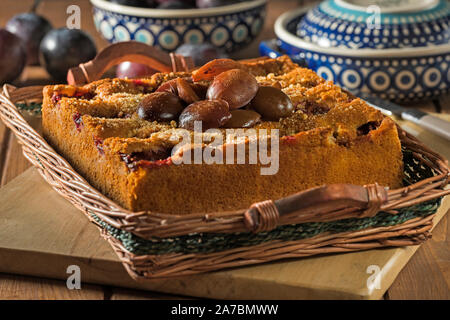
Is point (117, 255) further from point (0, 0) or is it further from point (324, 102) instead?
point (0, 0)

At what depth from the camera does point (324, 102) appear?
116 cm

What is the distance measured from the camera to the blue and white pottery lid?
1.68m

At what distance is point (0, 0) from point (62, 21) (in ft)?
1.47

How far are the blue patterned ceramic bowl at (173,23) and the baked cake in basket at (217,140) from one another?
76 cm

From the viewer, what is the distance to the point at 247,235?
0.93 meters

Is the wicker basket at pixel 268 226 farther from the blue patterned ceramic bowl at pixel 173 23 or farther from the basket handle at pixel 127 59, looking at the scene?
the blue patterned ceramic bowl at pixel 173 23

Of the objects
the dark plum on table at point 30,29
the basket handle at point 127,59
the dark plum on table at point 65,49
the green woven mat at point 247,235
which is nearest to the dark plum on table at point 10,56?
the dark plum on table at point 65,49

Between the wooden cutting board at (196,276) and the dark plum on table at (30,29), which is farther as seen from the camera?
the dark plum on table at (30,29)

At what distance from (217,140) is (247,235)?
0.17 meters

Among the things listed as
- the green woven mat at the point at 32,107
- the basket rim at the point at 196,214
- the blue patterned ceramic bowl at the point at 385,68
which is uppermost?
the basket rim at the point at 196,214

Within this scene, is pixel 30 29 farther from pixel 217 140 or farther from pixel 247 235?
pixel 247 235

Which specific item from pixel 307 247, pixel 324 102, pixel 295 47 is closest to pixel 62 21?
pixel 295 47

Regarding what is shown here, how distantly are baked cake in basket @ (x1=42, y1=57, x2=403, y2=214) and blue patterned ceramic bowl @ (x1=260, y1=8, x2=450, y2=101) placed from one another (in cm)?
45

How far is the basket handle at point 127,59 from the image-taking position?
138 centimetres
